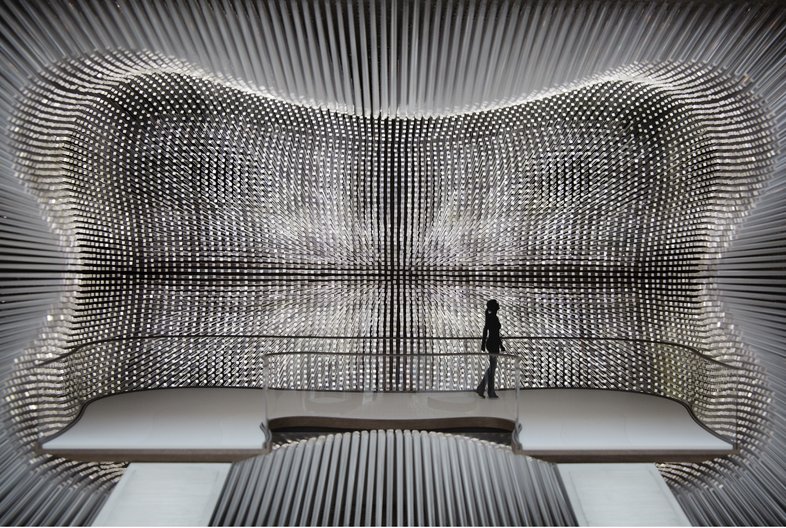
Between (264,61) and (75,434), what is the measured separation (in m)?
4.07

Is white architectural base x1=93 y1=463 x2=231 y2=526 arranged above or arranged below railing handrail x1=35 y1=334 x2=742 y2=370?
below

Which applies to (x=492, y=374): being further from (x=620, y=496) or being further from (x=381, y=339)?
(x=381, y=339)

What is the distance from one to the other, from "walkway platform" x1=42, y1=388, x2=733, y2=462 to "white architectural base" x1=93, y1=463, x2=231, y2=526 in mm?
219

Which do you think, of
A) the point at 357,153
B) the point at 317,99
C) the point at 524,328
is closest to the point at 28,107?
the point at 317,99

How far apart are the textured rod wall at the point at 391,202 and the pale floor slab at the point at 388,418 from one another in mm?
196

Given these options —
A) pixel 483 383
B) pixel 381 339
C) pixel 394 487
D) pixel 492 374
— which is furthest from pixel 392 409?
pixel 381 339

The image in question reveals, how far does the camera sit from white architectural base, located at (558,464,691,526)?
14.5 ft

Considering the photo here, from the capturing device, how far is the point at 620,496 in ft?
15.3

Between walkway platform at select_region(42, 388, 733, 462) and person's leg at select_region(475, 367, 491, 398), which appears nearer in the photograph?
walkway platform at select_region(42, 388, 733, 462)

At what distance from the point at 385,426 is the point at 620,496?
6.71ft

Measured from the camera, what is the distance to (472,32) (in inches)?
232

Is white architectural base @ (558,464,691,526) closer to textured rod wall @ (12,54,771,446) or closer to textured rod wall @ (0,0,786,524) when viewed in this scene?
textured rod wall @ (0,0,786,524)

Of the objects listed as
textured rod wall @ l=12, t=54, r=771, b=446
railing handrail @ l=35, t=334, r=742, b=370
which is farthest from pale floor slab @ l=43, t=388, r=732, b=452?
textured rod wall @ l=12, t=54, r=771, b=446

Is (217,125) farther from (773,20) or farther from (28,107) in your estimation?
(773,20)
